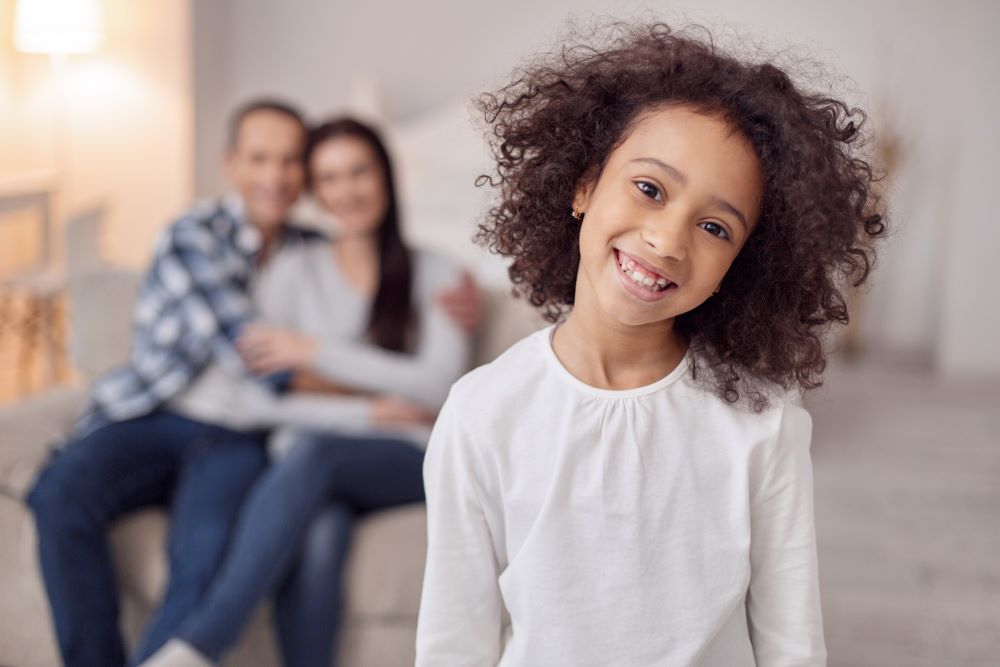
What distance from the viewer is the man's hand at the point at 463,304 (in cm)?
198

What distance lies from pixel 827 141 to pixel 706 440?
0.25 m

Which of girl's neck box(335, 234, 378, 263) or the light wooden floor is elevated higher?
girl's neck box(335, 234, 378, 263)

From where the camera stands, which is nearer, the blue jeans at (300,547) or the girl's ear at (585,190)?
the girl's ear at (585,190)

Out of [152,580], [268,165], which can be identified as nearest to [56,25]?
[268,165]

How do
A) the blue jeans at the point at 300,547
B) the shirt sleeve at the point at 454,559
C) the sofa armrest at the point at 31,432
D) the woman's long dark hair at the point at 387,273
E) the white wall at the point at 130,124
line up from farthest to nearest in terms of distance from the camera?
the white wall at the point at 130,124 → the woman's long dark hair at the point at 387,273 → the sofa armrest at the point at 31,432 → the blue jeans at the point at 300,547 → the shirt sleeve at the point at 454,559

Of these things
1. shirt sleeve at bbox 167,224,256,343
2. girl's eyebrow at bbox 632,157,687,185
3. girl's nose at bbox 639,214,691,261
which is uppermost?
girl's eyebrow at bbox 632,157,687,185

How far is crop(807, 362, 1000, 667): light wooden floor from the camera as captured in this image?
210 cm

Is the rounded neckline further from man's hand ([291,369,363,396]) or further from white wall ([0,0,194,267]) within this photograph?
white wall ([0,0,194,267])

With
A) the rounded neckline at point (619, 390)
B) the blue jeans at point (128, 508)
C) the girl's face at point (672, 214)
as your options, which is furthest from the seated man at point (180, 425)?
the girl's face at point (672, 214)

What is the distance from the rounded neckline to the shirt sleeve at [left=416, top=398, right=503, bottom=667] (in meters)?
0.09

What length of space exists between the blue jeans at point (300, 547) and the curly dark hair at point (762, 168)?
0.86m

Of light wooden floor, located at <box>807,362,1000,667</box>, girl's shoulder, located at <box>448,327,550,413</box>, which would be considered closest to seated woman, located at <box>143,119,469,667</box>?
light wooden floor, located at <box>807,362,1000,667</box>

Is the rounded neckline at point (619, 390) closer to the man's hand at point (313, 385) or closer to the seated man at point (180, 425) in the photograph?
the seated man at point (180, 425)

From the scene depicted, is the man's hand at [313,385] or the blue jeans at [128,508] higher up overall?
the man's hand at [313,385]
